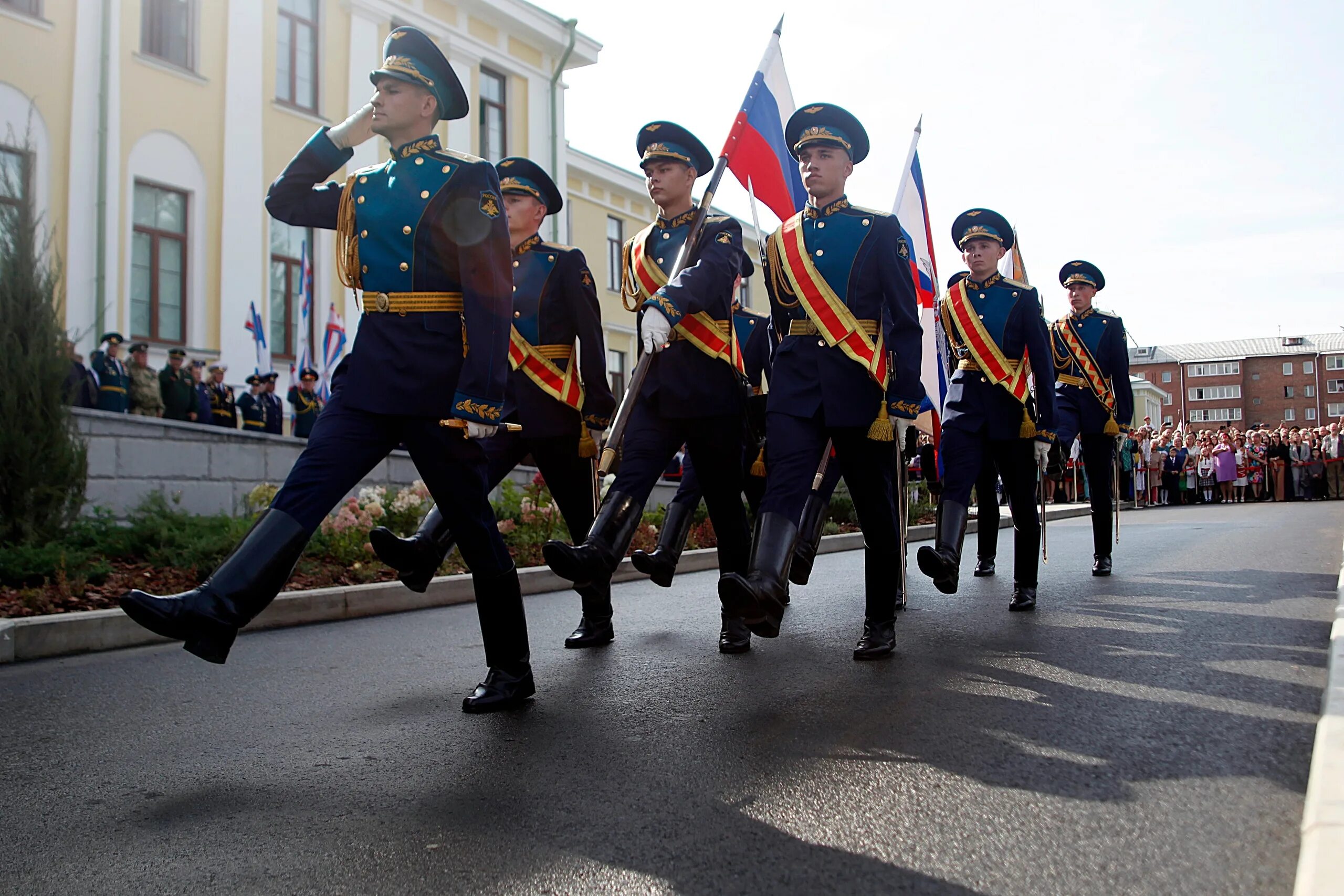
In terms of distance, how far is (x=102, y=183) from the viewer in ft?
50.0

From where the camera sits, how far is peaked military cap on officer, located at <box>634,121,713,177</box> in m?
5.16

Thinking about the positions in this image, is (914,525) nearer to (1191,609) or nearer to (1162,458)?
(1191,609)

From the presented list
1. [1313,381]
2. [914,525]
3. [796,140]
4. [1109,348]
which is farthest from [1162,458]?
[1313,381]

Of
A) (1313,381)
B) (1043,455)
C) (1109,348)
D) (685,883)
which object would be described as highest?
(1313,381)

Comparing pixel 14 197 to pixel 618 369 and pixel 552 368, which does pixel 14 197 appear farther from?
pixel 618 369

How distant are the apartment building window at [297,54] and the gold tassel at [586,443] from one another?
1470cm

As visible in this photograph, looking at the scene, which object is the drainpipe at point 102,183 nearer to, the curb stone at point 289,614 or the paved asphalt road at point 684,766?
the curb stone at point 289,614

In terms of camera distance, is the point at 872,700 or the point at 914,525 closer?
the point at 872,700

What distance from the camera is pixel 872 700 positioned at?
4016mm

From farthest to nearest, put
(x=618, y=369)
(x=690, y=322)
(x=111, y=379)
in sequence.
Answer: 1. (x=618, y=369)
2. (x=111, y=379)
3. (x=690, y=322)

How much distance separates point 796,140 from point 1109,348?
473 centimetres

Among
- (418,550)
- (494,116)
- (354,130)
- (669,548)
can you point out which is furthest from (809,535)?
(494,116)

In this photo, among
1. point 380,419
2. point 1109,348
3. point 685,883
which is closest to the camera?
point 685,883

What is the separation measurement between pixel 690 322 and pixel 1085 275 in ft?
16.6
